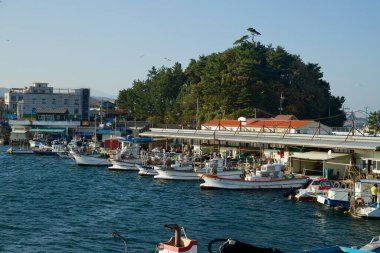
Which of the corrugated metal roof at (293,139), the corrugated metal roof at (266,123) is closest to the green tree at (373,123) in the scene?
the corrugated metal roof at (266,123)

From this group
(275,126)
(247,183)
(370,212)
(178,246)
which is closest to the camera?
(178,246)

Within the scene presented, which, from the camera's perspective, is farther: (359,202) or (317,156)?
(317,156)

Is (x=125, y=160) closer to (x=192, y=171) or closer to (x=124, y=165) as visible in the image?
(x=124, y=165)

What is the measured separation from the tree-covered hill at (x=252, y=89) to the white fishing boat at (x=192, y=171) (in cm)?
3274

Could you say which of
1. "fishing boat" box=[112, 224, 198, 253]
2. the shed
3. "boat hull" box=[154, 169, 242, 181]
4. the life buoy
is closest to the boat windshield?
the shed

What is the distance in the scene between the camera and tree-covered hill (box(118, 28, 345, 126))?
9456 centimetres

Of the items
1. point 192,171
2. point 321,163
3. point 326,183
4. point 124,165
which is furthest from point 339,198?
point 124,165

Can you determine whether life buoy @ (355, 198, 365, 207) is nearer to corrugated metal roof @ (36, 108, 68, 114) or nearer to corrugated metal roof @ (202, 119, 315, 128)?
corrugated metal roof @ (202, 119, 315, 128)

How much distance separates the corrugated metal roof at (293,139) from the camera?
5428 centimetres

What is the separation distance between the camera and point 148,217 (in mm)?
38031

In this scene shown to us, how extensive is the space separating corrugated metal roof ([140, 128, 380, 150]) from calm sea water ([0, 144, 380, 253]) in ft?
32.6

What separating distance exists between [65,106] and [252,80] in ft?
148

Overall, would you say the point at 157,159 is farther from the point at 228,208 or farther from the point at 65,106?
the point at 65,106

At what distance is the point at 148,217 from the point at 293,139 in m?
28.7
